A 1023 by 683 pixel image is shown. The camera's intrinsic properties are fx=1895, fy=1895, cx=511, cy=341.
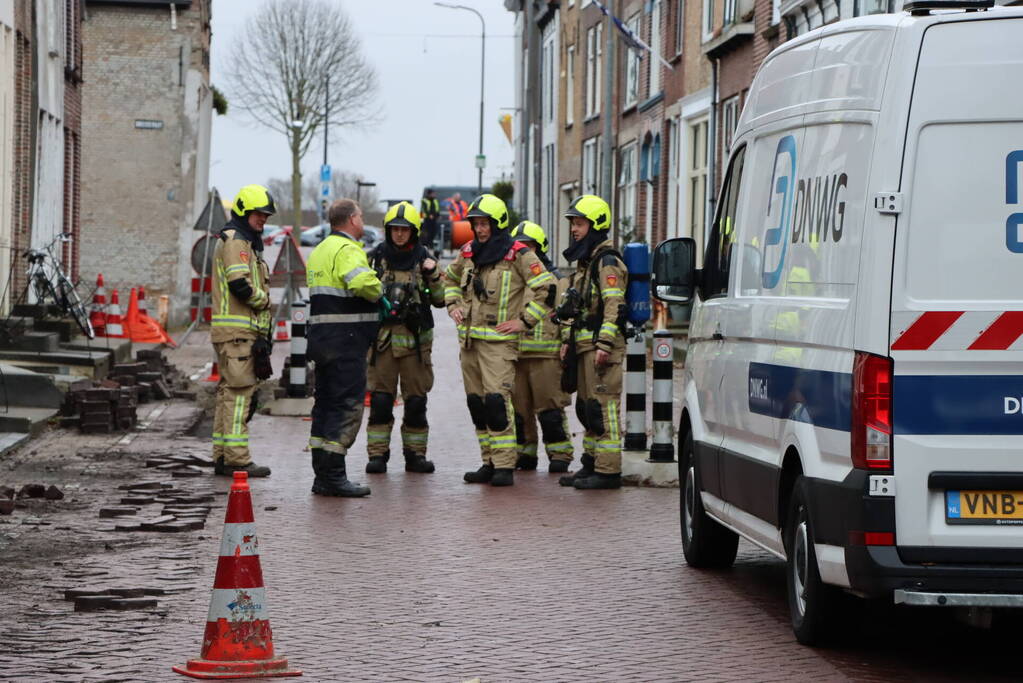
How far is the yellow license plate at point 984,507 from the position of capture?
662cm

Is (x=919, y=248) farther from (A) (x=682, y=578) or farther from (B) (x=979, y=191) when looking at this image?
(A) (x=682, y=578)

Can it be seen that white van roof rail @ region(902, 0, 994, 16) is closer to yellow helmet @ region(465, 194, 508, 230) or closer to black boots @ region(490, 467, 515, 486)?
yellow helmet @ region(465, 194, 508, 230)

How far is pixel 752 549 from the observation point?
10445 millimetres

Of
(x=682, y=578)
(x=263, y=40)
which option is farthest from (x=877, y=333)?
(x=263, y=40)

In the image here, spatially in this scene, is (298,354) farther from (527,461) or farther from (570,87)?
(570,87)

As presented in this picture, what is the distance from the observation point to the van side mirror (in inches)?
359

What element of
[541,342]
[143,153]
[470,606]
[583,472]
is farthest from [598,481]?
[143,153]

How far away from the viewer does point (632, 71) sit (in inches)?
1558

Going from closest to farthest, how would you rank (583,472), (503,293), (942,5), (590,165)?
(942,5) → (503,293) → (583,472) → (590,165)

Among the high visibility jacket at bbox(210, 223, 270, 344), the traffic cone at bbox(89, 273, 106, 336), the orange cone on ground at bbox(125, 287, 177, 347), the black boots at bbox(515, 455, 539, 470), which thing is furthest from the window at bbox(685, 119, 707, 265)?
the high visibility jacket at bbox(210, 223, 270, 344)

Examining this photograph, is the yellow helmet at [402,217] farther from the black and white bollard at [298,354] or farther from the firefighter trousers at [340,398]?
the black and white bollard at [298,354]

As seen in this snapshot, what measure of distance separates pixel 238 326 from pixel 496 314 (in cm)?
184

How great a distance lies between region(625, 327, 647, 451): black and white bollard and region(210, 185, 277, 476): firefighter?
260cm

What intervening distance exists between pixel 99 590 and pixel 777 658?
311 cm
